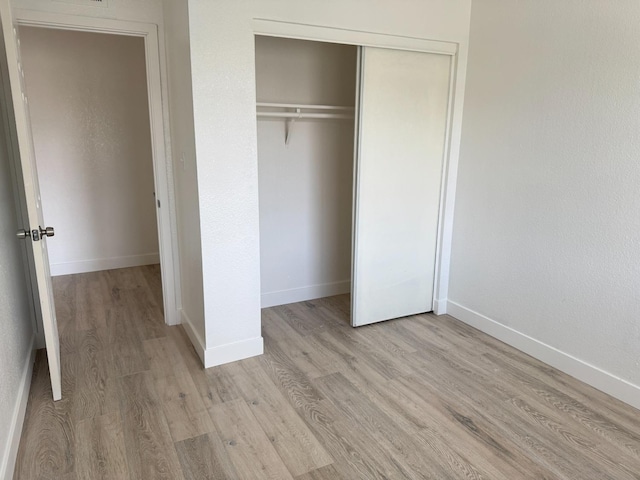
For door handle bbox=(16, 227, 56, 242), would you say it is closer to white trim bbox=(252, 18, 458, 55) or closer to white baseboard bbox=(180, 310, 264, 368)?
white baseboard bbox=(180, 310, 264, 368)

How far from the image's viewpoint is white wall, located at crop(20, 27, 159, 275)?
4245 millimetres

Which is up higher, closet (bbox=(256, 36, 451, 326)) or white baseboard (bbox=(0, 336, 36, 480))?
closet (bbox=(256, 36, 451, 326))

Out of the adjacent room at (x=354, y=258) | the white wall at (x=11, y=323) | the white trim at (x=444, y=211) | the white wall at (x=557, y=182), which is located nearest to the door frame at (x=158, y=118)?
the adjacent room at (x=354, y=258)

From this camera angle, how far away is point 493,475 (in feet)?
6.25

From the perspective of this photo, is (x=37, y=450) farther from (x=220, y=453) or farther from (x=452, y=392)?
(x=452, y=392)

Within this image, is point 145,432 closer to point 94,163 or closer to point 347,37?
point 347,37

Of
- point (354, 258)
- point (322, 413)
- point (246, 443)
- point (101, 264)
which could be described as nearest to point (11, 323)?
point (246, 443)

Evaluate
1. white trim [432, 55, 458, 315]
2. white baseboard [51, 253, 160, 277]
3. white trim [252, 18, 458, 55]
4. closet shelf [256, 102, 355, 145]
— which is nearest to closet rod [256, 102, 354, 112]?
closet shelf [256, 102, 355, 145]

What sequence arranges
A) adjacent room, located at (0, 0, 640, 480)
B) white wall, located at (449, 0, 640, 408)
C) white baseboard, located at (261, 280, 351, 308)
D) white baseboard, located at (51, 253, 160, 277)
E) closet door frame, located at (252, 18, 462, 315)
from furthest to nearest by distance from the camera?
white baseboard, located at (51, 253, 160, 277) → white baseboard, located at (261, 280, 351, 308) → closet door frame, located at (252, 18, 462, 315) → white wall, located at (449, 0, 640, 408) → adjacent room, located at (0, 0, 640, 480)

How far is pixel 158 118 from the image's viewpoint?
119 inches

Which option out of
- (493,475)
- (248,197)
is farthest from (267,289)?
(493,475)

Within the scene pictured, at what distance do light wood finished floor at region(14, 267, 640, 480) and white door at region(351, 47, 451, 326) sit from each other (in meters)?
0.36

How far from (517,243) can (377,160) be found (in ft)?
3.60

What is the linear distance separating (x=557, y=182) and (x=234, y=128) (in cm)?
195
